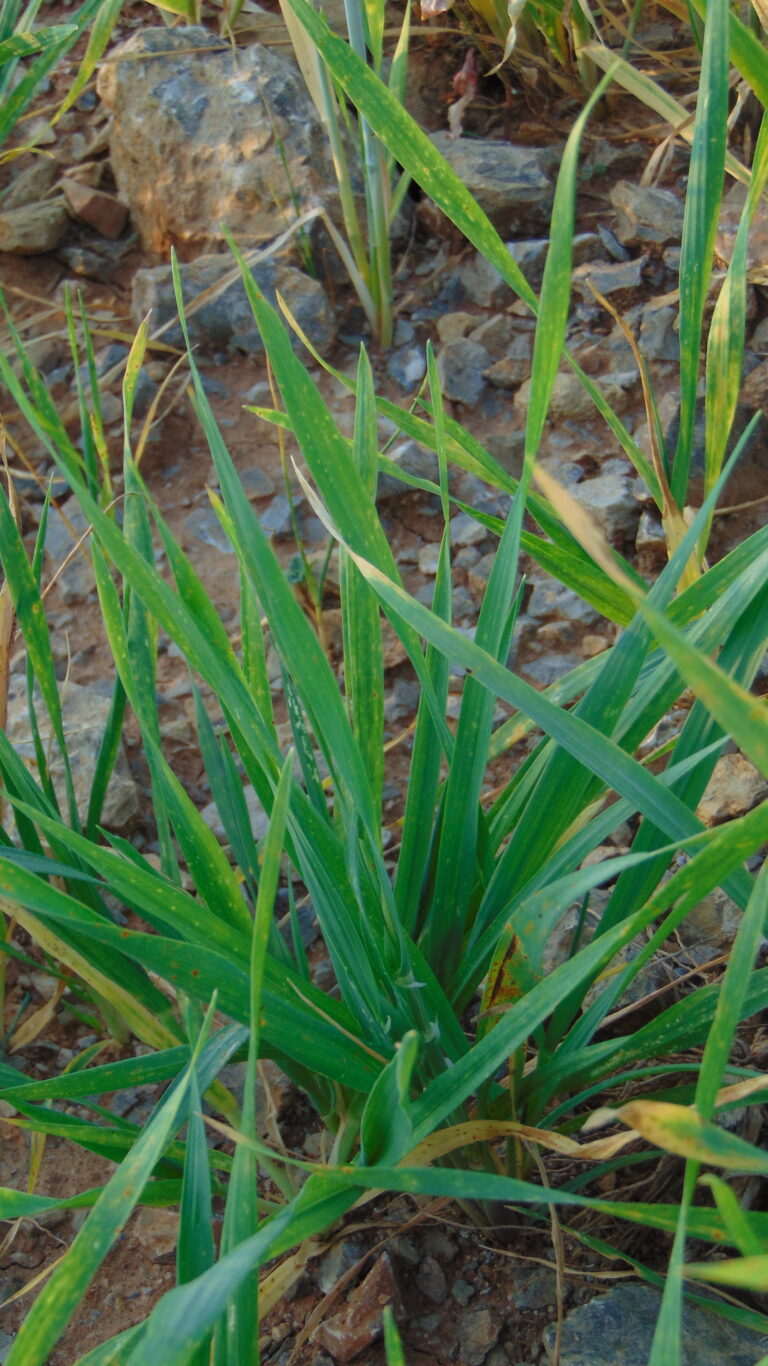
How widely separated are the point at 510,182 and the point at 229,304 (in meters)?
0.44

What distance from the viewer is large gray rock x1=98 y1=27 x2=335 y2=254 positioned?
1736mm

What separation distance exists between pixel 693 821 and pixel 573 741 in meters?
0.09

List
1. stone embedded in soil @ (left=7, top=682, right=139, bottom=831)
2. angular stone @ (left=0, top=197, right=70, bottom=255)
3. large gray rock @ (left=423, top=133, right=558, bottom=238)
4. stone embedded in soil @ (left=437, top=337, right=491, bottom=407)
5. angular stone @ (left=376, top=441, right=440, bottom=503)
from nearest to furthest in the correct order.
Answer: stone embedded in soil @ (left=7, top=682, right=139, bottom=831) < angular stone @ (left=376, top=441, right=440, bottom=503) < stone embedded in soil @ (left=437, top=337, right=491, bottom=407) < large gray rock @ (left=423, top=133, right=558, bottom=238) < angular stone @ (left=0, top=197, right=70, bottom=255)

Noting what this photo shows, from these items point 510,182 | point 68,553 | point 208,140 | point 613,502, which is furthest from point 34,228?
point 613,502

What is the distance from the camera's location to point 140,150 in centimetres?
179

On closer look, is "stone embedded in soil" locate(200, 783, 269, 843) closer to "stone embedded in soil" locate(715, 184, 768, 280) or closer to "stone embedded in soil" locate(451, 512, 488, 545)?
"stone embedded in soil" locate(451, 512, 488, 545)

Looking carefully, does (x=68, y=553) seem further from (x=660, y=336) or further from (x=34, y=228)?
(x=660, y=336)

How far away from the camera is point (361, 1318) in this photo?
31.0 inches

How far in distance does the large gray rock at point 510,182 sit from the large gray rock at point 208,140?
0.22 m

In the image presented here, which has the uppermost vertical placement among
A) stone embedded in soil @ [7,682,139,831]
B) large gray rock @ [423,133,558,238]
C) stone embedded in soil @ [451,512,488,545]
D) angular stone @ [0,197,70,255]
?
angular stone @ [0,197,70,255]

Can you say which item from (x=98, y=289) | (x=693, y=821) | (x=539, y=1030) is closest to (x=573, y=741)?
(x=693, y=821)

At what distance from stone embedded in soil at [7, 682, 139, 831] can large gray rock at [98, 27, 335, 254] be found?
0.81 meters

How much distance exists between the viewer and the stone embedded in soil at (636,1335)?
0.72 meters

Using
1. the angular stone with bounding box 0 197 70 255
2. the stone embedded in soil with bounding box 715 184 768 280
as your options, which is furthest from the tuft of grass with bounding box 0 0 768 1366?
the angular stone with bounding box 0 197 70 255
